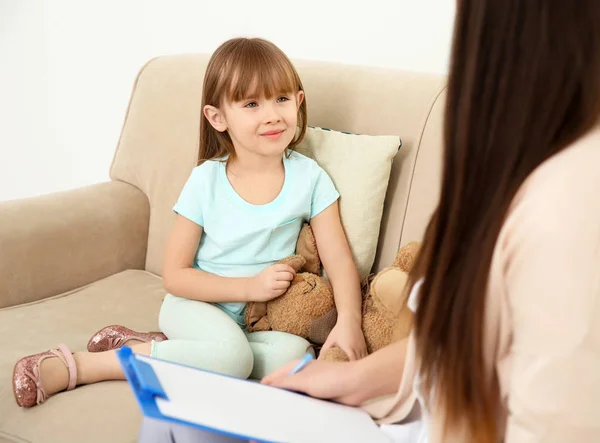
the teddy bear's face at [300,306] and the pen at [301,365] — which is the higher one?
the pen at [301,365]

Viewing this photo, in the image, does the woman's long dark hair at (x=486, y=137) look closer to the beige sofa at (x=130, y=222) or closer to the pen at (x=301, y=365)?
the pen at (x=301, y=365)

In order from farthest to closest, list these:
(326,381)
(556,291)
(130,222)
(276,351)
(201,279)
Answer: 1. (130,222)
2. (201,279)
3. (276,351)
4. (326,381)
5. (556,291)

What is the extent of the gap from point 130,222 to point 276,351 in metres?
0.69

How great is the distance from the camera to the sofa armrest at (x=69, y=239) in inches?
66.9

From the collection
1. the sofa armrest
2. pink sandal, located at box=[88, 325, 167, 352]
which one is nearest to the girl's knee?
pink sandal, located at box=[88, 325, 167, 352]

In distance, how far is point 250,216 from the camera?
1.54 metres

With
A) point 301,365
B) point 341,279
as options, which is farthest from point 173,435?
point 341,279

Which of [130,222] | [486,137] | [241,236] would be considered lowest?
[130,222]

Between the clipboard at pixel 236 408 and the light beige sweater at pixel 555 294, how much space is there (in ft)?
0.80

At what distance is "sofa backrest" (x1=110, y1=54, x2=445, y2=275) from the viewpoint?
1530 millimetres

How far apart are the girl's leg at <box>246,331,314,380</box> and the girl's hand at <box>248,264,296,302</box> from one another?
0.27ft

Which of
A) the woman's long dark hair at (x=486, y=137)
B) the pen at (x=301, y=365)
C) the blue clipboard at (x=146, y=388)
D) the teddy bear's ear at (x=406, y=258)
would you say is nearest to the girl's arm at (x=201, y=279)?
the teddy bear's ear at (x=406, y=258)

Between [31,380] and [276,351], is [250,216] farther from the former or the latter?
[31,380]

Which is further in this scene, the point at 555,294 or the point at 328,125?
the point at 328,125
